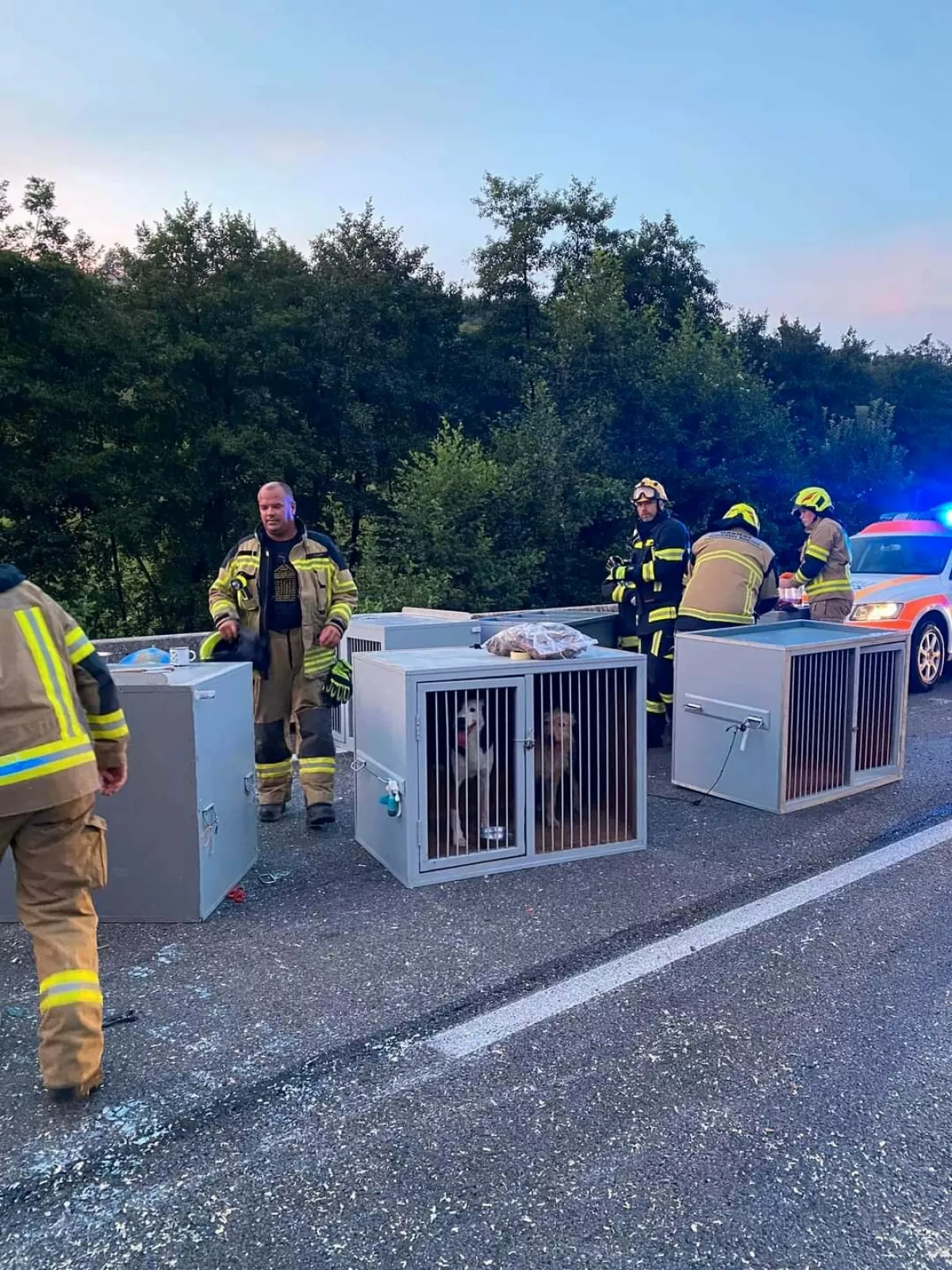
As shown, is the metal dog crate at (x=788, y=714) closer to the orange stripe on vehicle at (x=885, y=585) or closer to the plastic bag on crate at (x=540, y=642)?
the plastic bag on crate at (x=540, y=642)

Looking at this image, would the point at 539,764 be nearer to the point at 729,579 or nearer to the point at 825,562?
the point at 729,579

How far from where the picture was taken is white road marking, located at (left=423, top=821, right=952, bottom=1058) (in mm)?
3217

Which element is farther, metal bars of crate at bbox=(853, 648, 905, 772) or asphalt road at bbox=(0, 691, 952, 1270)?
metal bars of crate at bbox=(853, 648, 905, 772)

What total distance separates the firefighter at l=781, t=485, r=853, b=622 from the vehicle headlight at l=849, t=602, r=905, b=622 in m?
1.73

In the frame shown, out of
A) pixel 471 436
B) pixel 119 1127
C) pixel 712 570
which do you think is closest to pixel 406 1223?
pixel 119 1127

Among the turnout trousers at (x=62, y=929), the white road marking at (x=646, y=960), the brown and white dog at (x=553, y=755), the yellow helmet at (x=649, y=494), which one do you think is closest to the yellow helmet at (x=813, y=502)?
the yellow helmet at (x=649, y=494)

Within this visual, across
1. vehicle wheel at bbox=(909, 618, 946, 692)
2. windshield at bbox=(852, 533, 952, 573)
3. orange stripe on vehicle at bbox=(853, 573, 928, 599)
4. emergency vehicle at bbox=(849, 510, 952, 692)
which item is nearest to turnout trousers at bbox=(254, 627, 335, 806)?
emergency vehicle at bbox=(849, 510, 952, 692)

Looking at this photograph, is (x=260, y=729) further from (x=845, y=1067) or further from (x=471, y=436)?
(x=471, y=436)

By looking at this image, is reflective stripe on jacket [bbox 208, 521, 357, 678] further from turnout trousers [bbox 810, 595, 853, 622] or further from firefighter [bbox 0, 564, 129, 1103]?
turnout trousers [bbox 810, 595, 853, 622]

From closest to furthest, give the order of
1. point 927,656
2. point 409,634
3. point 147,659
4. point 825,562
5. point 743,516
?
point 147,659, point 409,634, point 743,516, point 825,562, point 927,656

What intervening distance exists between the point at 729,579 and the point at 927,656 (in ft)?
15.6

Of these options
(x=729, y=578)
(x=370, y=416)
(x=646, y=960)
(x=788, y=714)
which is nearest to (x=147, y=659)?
(x=646, y=960)

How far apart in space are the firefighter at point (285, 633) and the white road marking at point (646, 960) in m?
2.31

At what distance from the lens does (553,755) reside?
4.83 meters
